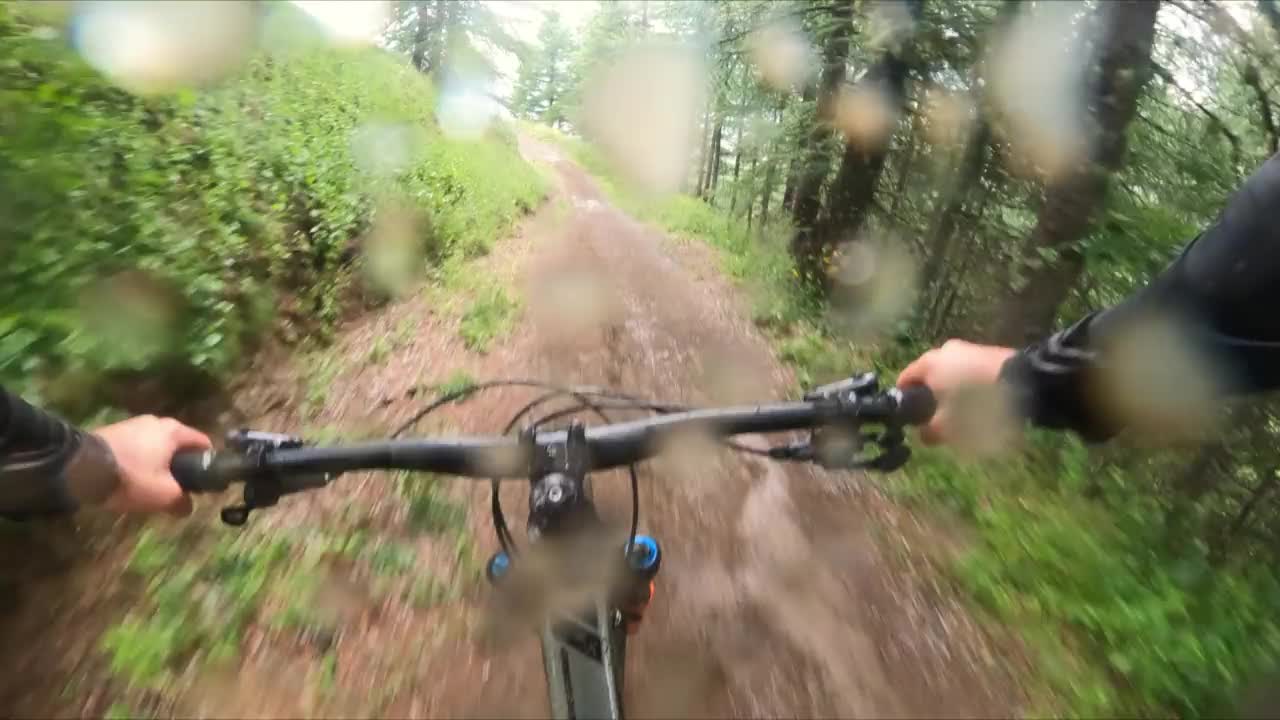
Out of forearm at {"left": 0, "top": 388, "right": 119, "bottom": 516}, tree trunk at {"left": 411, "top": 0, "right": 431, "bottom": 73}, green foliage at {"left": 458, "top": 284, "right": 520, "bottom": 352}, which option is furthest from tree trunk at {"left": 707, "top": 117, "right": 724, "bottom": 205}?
forearm at {"left": 0, "top": 388, "right": 119, "bottom": 516}

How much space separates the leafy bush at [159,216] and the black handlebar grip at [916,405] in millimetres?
3696

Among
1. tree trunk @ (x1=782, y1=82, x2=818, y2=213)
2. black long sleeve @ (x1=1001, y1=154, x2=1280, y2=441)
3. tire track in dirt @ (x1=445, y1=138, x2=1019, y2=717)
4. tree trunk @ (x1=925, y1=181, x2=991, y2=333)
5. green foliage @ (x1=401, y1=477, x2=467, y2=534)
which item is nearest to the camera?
black long sleeve @ (x1=1001, y1=154, x2=1280, y2=441)

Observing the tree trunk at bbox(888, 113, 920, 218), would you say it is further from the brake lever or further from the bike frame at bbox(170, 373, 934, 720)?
the brake lever

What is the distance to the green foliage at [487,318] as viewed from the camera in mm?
7508

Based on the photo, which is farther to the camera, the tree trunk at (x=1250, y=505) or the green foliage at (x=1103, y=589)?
the tree trunk at (x=1250, y=505)

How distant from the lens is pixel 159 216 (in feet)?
14.4

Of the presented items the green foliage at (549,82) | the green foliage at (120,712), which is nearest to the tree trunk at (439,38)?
the green foliage at (120,712)

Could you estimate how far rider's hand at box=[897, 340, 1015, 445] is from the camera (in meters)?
2.08

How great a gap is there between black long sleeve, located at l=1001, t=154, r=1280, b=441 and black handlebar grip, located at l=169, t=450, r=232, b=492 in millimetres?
2318

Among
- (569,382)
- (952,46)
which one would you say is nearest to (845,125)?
(952,46)

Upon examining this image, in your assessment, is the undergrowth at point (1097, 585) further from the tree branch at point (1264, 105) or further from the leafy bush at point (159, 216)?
the leafy bush at point (159, 216)

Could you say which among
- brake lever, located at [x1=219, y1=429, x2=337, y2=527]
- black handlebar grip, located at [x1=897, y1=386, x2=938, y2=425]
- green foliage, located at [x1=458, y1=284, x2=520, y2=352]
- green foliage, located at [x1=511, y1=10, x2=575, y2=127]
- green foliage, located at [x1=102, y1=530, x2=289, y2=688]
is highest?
black handlebar grip, located at [x1=897, y1=386, x2=938, y2=425]

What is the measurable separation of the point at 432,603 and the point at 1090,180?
20.7ft

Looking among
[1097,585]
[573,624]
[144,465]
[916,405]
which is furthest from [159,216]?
[1097,585]
